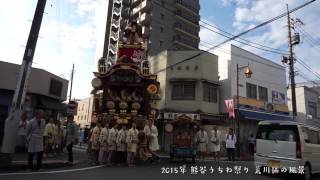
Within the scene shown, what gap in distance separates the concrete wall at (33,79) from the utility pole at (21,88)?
7.15m

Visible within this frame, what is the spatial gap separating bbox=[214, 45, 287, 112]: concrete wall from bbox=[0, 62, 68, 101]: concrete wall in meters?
15.7

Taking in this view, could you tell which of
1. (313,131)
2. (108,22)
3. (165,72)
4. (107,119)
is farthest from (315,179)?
(108,22)

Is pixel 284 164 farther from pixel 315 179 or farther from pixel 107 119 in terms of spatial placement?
pixel 107 119

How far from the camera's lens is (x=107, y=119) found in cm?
1902

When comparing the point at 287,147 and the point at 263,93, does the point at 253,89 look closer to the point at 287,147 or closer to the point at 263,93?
the point at 263,93

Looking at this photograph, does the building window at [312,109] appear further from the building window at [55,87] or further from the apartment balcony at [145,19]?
the building window at [55,87]

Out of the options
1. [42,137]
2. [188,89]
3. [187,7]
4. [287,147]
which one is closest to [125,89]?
[42,137]

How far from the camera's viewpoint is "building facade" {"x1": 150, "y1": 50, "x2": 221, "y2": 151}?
29844 mm

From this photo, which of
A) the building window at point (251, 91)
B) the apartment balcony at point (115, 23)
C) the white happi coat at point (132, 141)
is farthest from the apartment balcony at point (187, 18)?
the white happi coat at point (132, 141)

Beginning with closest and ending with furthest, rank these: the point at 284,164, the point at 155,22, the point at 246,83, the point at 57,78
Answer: the point at 284,164 < the point at 57,78 < the point at 246,83 < the point at 155,22

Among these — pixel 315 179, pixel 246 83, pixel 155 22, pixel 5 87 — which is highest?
pixel 155 22

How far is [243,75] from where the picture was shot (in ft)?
112

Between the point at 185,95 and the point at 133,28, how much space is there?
8603 mm

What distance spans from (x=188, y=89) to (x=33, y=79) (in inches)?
560
